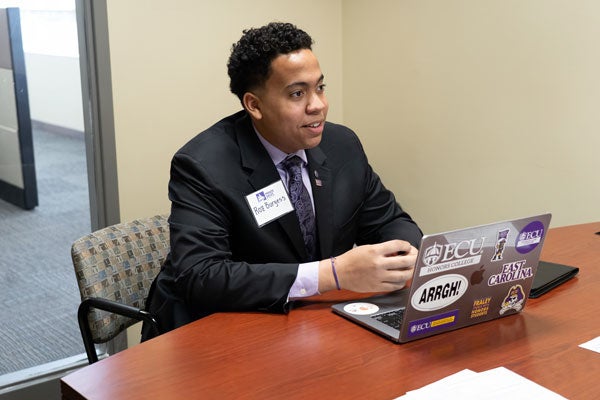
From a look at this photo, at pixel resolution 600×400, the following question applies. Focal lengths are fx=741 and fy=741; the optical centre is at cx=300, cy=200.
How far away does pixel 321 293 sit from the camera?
1849 mm

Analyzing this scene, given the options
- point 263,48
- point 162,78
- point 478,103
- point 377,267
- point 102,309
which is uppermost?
point 263,48

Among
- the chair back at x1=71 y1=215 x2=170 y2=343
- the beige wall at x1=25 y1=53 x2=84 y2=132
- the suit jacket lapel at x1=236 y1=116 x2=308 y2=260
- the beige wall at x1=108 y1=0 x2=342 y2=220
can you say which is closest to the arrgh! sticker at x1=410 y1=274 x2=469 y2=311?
the suit jacket lapel at x1=236 y1=116 x2=308 y2=260

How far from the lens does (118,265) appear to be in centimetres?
229

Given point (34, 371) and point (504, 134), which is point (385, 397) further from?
point (34, 371)

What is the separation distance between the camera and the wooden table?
140cm

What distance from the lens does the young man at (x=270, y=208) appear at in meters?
1.81

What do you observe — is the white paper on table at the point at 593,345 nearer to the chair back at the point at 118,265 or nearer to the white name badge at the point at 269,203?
the white name badge at the point at 269,203

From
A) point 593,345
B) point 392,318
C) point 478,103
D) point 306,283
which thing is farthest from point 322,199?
point 478,103

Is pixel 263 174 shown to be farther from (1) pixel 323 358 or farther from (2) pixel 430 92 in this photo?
(2) pixel 430 92

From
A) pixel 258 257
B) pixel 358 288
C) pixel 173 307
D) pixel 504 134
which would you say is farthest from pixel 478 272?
pixel 504 134

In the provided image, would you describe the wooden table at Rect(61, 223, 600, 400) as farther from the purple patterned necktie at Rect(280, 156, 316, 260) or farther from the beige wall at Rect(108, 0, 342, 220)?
the beige wall at Rect(108, 0, 342, 220)

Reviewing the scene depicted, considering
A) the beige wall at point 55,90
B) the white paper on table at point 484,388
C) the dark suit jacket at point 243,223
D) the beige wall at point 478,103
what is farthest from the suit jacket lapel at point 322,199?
the beige wall at point 55,90

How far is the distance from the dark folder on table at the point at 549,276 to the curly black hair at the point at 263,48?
901 mm

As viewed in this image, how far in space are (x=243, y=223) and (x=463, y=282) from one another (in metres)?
0.69
